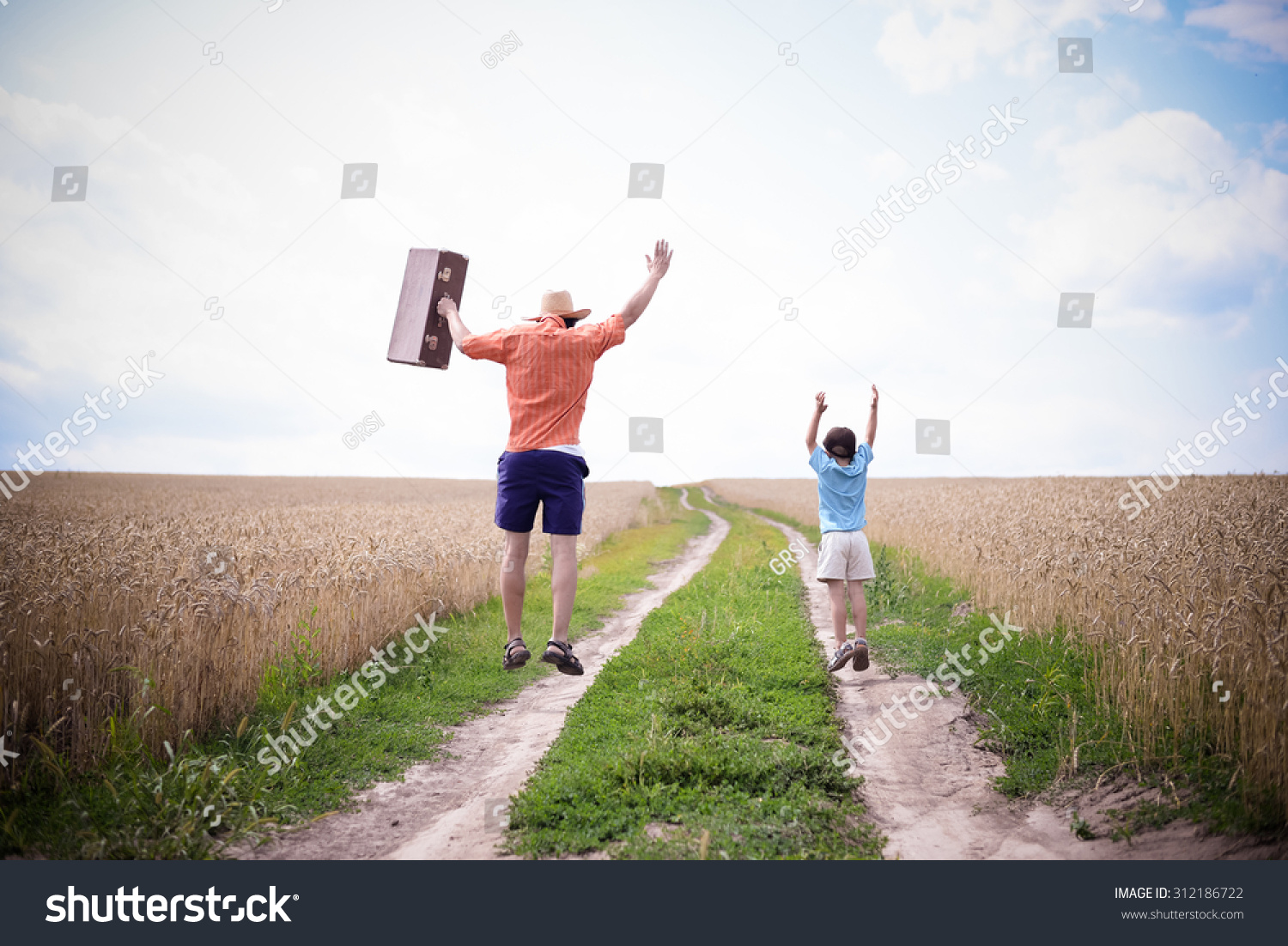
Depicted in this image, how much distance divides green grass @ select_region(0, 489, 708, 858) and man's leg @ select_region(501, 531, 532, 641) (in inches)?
54.4

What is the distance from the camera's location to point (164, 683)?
526 cm

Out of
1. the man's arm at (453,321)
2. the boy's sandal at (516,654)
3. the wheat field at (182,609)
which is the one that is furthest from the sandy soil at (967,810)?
the wheat field at (182,609)

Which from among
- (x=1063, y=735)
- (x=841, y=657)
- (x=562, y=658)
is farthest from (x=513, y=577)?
(x=1063, y=735)

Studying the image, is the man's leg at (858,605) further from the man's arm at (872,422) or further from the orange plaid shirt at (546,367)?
the orange plaid shirt at (546,367)

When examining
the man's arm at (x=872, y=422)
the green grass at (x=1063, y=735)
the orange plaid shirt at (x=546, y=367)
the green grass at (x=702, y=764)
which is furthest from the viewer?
the man's arm at (x=872, y=422)

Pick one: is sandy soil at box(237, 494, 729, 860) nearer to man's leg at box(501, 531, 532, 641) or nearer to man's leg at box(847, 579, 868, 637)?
man's leg at box(501, 531, 532, 641)

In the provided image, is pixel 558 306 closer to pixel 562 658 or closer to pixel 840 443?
pixel 562 658

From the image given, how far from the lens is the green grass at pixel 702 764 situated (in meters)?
3.83

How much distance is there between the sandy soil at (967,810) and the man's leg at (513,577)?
2.87 m

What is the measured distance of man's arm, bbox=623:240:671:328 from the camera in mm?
5059

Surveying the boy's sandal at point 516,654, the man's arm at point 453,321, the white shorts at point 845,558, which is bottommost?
the boy's sandal at point 516,654

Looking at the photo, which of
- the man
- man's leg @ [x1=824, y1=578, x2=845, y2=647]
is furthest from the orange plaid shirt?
man's leg @ [x1=824, y1=578, x2=845, y2=647]

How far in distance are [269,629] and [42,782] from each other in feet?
7.68

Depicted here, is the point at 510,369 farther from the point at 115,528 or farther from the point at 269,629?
the point at 115,528
